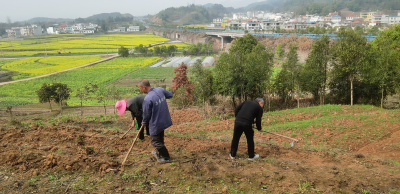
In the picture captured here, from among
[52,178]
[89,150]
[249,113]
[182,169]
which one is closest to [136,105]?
[89,150]

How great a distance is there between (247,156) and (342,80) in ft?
46.9

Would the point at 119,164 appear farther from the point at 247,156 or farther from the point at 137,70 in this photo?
the point at 137,70

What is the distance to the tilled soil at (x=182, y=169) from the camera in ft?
14.9

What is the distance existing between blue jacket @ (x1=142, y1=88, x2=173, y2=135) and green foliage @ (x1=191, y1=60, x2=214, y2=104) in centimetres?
A: 1364

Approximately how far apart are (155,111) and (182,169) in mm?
1202

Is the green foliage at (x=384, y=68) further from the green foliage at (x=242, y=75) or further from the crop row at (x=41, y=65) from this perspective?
the crop row at (x=41, y=65)

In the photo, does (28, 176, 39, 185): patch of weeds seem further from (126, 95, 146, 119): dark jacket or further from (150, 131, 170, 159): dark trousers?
(126, 95, 146, 119): dark jacket

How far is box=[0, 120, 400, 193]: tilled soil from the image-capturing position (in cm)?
454

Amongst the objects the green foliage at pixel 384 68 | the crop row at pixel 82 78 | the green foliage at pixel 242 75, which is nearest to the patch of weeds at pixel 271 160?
the green foliage at pixel 242 75

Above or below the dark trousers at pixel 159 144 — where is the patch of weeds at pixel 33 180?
Result: below

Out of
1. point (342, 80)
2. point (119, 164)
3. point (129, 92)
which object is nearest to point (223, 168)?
point (119, 164)

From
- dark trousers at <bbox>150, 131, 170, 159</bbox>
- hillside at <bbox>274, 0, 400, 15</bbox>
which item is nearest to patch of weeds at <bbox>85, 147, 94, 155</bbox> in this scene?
dark trousers at <bbox>150, 131, 170, 159</bbox>

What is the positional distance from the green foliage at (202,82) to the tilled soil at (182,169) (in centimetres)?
1233

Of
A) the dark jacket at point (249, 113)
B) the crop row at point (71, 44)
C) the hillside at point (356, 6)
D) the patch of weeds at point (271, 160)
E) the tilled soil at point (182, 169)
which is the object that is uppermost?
the hillside at point (356, 6)
